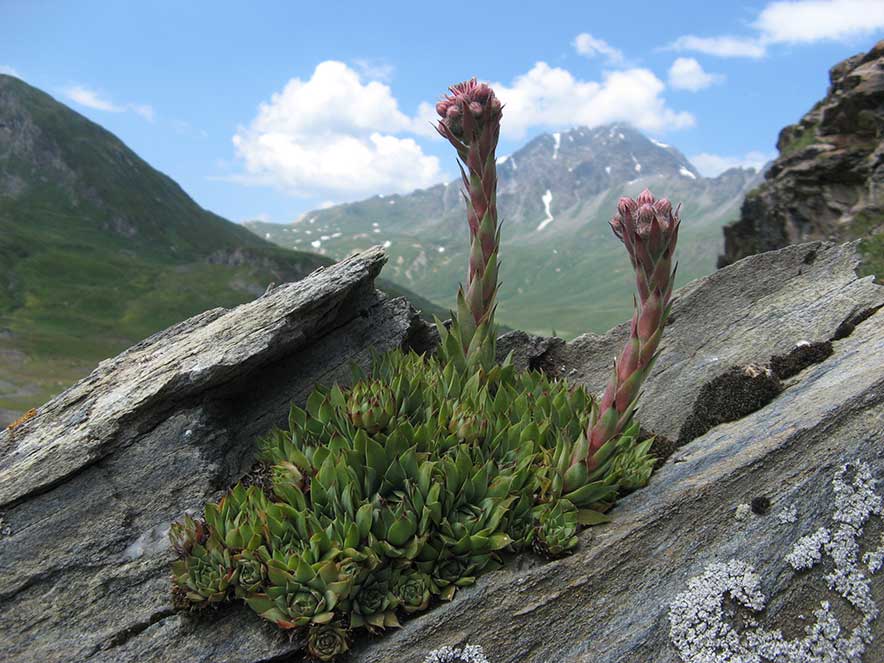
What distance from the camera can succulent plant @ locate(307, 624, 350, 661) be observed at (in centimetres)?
625

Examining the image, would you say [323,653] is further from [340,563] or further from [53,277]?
[53,277]

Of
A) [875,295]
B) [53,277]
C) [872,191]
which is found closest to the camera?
[875,295]

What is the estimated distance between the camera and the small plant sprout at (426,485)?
6.38 metres

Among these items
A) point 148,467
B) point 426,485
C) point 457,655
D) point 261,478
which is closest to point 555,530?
point 426,485

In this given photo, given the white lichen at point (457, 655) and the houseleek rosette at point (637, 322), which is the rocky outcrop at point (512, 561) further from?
the houseleek rosette at point (637, 322)

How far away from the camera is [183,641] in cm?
672

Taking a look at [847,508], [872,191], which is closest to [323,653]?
[847,508]

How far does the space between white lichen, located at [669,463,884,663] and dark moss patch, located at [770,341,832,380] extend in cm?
253

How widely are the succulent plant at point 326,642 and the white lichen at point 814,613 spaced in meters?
3.22

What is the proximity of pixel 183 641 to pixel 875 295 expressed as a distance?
10261mm

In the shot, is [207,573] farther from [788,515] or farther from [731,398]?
[731,398]

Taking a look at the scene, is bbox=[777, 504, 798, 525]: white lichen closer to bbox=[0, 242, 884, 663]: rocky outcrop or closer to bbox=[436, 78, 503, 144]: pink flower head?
bbox=[0, 242, 884, 663]: rocky outcrop

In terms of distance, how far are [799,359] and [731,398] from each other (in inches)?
45.2

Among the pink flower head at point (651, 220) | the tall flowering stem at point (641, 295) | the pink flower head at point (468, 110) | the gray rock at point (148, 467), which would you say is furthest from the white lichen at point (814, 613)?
the pink flower head at point (468, 110)
